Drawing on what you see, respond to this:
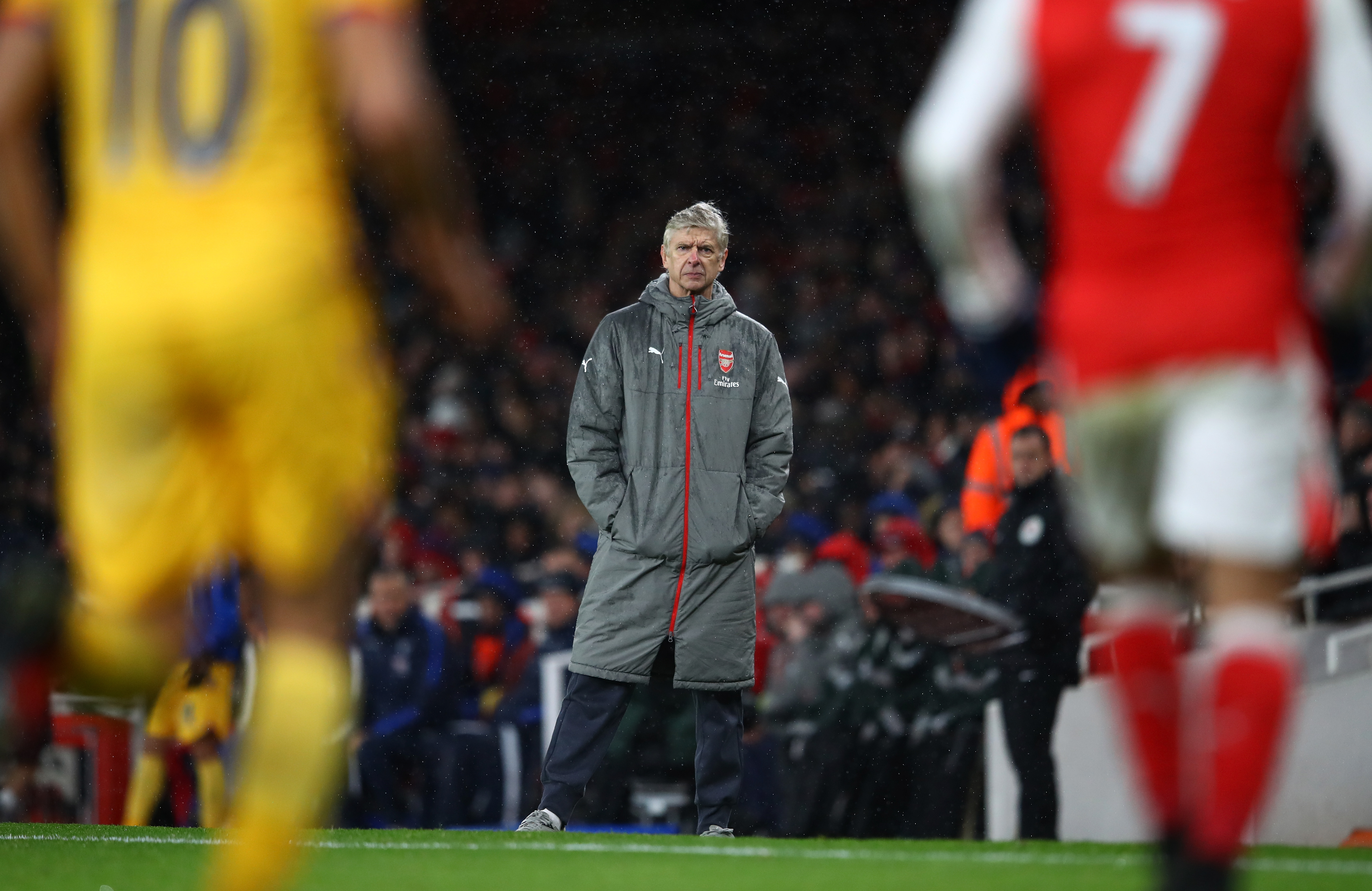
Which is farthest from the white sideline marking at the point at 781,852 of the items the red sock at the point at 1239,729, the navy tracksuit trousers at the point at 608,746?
the red sock at the point at 1239,729

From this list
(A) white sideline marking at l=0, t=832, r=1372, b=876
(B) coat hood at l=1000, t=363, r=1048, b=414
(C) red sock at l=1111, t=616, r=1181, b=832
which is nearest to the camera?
(C) red sock at l=1111, t=616, r=1181, b=832

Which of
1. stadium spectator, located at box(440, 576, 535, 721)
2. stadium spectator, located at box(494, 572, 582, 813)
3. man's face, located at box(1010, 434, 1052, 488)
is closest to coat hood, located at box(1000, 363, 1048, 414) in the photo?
man's face, located at box(1010, 434, 1052, 488)

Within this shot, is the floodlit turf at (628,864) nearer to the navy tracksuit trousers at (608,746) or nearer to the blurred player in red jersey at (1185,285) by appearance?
the navy tracksuit trousers at (608,746)

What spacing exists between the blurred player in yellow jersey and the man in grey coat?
9.54 ft

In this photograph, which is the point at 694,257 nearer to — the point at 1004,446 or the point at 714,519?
the point at 714,519

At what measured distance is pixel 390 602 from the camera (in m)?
9.65

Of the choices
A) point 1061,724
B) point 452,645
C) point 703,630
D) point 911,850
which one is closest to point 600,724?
point 703,630

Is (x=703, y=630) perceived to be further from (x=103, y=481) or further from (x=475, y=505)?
(x=475, y=505)

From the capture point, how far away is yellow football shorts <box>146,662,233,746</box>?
8.74m

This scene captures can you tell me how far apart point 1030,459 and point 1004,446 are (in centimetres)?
28

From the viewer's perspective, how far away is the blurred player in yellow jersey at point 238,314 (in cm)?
290

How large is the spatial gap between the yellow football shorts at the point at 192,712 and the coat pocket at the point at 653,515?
3.42 m

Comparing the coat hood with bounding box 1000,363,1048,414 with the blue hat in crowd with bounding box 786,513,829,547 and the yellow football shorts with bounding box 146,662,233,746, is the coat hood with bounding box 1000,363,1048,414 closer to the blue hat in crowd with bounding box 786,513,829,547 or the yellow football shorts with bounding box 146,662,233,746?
the blue hat in crowd with bounding box 786,513,829,547

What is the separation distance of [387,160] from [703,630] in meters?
3.29
